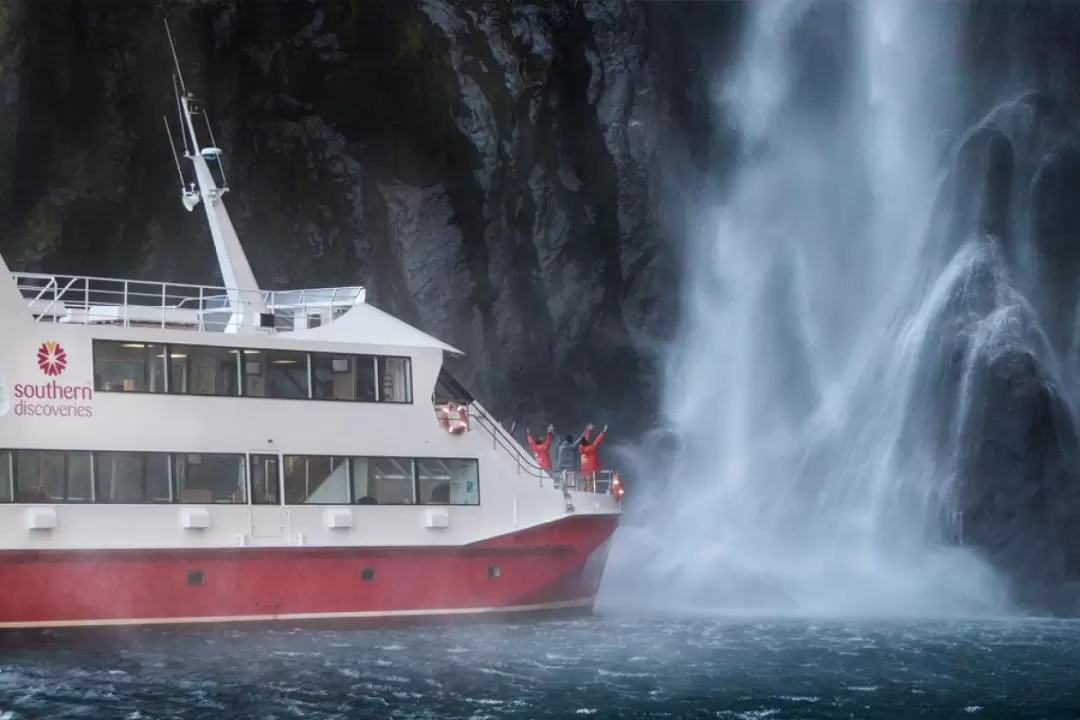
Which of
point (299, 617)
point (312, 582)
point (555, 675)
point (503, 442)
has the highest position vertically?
point (503, 442)

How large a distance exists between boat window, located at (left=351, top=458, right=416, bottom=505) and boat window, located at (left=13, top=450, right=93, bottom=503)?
4459mm

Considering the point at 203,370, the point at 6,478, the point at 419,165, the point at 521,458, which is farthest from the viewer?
the point at 419,165

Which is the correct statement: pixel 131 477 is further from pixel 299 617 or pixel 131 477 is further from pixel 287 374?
pixel 299 617

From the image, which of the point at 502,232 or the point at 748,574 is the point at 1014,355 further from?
the point at 502,232

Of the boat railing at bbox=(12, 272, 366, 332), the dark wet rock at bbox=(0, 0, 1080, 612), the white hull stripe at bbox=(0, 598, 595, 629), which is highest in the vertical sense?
the dark wet rock at bbox=(0, 0, 1080, 612)

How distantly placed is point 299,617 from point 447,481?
139 inches

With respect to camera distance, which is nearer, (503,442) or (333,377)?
(333,377)

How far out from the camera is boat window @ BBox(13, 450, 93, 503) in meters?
23.9

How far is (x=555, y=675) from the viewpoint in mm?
21672

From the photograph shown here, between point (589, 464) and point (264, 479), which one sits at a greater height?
point (589, 464)

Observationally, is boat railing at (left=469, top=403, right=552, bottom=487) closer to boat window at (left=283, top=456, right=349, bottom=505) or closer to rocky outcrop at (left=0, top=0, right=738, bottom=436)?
boat window at (left=283, top=456, right=349, bottom=505)

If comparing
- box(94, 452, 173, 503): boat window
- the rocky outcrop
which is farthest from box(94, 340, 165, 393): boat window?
the rocky outcrop

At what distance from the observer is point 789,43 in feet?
148

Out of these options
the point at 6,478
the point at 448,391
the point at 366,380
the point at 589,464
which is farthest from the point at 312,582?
the point at 589,464
